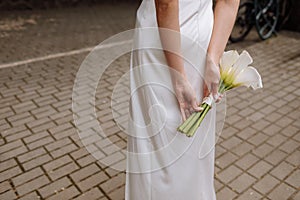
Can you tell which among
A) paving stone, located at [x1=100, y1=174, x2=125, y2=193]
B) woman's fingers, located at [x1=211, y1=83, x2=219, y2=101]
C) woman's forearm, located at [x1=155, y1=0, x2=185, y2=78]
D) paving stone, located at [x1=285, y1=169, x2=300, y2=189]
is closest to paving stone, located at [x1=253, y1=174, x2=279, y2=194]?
paving stone, located at [x1=285, y1=169, x2=300, y2=189]

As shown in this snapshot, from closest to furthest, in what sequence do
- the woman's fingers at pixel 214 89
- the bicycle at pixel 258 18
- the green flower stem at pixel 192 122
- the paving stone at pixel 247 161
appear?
the green flower stem at pixel 192 122, the woman's fingers at pixel 214 89, the paving stone at pixel 247 161, the bicycle at pixel 258 18

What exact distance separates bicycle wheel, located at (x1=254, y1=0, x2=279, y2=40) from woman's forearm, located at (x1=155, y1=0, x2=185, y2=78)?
5443mm

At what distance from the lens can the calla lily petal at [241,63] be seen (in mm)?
1505

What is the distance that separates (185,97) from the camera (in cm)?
150

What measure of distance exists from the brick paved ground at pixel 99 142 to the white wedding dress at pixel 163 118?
2.95 feet

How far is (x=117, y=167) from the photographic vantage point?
285 cm

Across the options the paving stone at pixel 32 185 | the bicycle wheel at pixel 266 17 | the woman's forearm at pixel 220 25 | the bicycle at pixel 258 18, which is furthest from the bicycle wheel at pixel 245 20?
the woman's forearm at pixel 220 25

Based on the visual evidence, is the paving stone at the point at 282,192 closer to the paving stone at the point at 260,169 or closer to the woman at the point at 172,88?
the paving stone at the point at 260,169

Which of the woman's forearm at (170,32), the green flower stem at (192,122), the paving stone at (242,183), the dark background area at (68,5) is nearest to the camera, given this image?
the woman's forearm at (170,32)

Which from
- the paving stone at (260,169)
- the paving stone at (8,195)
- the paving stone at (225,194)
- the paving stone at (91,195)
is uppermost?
the paving stone at (8,195)

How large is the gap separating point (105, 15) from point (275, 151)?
680cm

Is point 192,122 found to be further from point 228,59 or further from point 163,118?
point 228,59

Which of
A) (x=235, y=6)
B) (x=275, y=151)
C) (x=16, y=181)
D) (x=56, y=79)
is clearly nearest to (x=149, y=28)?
(x=235, y=6)

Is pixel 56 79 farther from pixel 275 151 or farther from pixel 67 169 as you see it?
pixel 275 151
